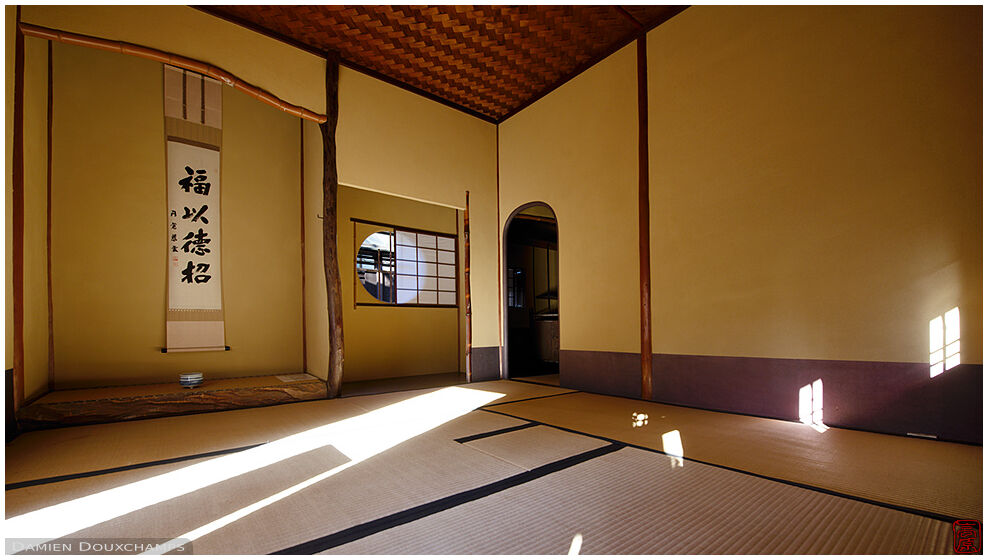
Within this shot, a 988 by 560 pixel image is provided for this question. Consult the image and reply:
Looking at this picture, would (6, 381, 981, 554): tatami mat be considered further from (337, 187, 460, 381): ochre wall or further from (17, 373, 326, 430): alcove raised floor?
(337, 187, 460, 381): ochre wall

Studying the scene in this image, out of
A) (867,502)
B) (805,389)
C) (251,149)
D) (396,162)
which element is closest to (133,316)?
(251,149)

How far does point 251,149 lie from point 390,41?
196cm

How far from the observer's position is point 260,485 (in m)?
1.78

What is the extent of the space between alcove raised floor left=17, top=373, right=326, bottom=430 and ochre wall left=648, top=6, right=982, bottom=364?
10.5ft

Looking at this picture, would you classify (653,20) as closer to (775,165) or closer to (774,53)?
(774,53)

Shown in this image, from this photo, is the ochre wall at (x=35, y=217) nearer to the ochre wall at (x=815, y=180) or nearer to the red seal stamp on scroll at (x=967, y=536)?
the ochre wall at (x=815, y=180)

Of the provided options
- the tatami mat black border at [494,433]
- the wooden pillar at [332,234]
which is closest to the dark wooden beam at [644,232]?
the tatami mat black border at [494,433]

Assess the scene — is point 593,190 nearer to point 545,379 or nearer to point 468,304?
point 468,304

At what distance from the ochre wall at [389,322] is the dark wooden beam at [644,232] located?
A: 3.03 m

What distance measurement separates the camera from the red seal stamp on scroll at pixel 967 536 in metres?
1.23

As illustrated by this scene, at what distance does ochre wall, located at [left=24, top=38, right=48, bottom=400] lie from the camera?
283cm

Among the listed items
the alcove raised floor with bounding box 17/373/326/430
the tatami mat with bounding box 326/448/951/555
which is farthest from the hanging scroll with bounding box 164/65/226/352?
the tatami mat with bounding box 326/448/951/555

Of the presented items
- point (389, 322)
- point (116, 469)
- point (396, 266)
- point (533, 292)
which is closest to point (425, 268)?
point (396, 266)

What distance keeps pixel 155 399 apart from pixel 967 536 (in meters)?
4.29
